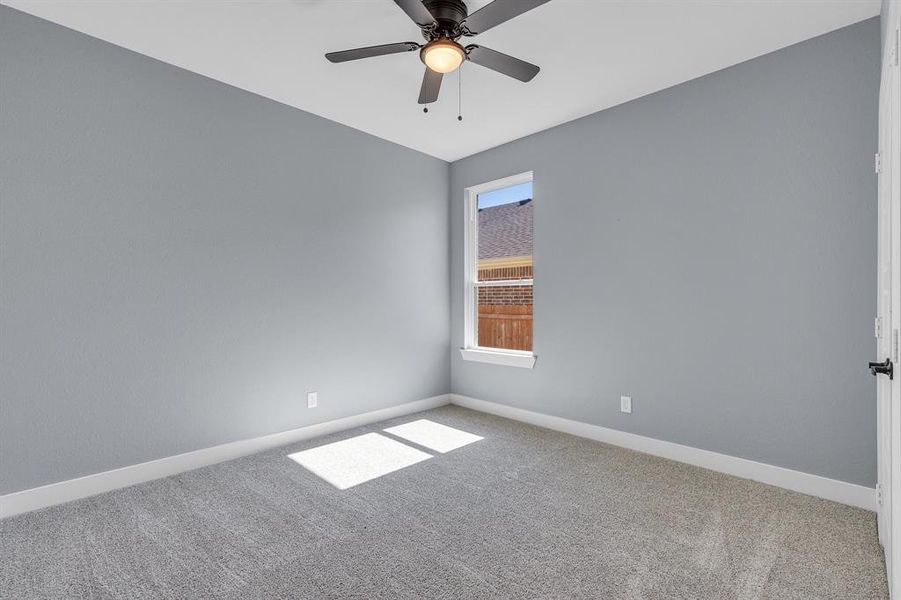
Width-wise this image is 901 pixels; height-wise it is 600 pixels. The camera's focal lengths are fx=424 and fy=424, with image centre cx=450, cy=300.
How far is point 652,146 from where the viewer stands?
315 cm

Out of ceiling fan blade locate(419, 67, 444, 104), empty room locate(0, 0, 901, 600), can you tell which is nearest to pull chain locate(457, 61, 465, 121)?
empty room locate(0, 0, 901, 600)

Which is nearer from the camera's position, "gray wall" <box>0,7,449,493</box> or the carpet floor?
the carpet floor

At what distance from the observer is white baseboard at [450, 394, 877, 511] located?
2348 mm

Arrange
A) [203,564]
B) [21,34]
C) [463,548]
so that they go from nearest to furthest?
[203,564], [463,548], [21,34]

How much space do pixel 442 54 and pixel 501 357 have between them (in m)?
2.81


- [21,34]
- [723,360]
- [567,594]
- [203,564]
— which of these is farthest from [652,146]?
[21,34]

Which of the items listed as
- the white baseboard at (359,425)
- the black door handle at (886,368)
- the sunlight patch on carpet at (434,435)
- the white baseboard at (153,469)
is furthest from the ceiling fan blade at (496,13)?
the white baseboard at (153,469)

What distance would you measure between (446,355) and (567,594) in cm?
313

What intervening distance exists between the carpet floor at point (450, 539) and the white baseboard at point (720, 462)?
0.08m

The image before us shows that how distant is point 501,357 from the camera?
417cm

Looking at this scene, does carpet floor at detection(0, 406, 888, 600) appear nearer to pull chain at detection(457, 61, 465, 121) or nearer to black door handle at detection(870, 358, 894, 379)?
black door handle at detection(870, 358, 894, 379)

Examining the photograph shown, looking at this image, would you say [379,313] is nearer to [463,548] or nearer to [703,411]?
[463,548]

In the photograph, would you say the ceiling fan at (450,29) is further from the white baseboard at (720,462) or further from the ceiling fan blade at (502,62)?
the white baseboard at (720,462)

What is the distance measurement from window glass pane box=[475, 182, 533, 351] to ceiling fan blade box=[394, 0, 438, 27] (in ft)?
7.41
